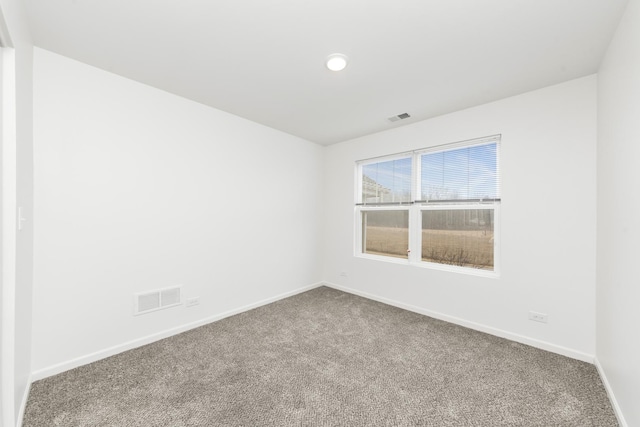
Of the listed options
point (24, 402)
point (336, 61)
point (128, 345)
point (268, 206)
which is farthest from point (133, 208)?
point (336, 61)

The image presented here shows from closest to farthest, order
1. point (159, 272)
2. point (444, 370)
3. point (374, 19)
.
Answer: point (374, 19), point (444, 370), point (159, 272)

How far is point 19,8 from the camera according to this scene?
1.50 m

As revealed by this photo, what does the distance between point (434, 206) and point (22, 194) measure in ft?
12.4

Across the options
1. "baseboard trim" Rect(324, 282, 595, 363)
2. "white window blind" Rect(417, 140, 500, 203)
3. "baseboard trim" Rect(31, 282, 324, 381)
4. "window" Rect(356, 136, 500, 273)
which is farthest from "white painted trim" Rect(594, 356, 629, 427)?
"baseboard trim" Rect(31, 282, 324, 381)

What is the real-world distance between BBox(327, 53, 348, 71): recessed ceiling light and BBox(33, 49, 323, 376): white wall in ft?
5.39

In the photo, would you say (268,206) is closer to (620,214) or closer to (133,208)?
(133,208)

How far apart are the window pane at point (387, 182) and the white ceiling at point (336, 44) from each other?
114 cm

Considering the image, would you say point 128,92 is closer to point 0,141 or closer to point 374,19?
point 0,141

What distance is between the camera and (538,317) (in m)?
2.47

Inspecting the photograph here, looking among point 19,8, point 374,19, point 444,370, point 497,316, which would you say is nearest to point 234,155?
point 19,8

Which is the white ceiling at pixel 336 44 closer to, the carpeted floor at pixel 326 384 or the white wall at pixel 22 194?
the white wall at pixel 22 194

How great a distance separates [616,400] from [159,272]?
3.71 meters

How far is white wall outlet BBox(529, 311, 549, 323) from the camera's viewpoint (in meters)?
2.44

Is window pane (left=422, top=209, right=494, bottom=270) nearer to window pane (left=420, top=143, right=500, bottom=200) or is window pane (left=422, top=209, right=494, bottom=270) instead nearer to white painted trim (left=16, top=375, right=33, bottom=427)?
window pane (left=420, top=143, right=500, bottom=200)
